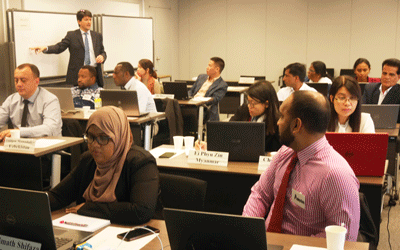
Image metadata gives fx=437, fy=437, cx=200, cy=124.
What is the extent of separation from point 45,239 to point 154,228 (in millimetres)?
490

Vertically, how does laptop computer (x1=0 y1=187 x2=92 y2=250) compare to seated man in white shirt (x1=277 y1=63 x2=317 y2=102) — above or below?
below

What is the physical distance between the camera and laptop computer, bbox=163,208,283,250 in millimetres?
1308

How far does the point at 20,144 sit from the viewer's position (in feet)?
11.1

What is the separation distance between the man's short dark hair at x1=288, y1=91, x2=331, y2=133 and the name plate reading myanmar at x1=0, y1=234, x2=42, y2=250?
1098mm

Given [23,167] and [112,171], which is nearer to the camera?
[112,171]

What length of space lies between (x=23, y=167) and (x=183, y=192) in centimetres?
170

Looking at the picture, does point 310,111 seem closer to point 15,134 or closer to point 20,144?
point 20,144

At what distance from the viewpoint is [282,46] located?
1051cm

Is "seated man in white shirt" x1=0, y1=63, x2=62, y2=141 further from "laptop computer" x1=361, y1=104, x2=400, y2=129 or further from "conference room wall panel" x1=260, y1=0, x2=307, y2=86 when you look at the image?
"conference room wall panel" x1=260, y1=0, x2=307, y2=86

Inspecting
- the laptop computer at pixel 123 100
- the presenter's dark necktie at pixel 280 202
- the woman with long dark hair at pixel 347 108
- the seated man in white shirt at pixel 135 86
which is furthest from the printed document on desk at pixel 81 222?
the seated man in white shirt at pixel 135 86

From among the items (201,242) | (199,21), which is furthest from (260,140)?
(199,21)

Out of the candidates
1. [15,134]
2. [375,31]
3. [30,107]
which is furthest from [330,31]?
[15,134]

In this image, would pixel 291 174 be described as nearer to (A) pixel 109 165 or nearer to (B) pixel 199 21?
(A) pixel 109 165

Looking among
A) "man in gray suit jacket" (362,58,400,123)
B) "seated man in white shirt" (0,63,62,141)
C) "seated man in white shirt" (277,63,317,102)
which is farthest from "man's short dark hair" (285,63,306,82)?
"seated man in white shirt" (0,63,62,141)
